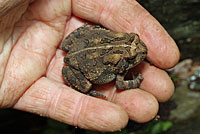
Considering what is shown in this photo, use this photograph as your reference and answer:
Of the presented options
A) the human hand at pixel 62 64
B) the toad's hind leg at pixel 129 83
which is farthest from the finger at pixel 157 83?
the toad's hind leg at pixel 129 83

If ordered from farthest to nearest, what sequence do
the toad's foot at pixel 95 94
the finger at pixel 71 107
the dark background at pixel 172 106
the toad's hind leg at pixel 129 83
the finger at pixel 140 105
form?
the dark background at pixel 172 106 → the toad's foot at pixel 95 94 → the toad's hind leg at pixel 129 83 → the finger at pixel 140 105 → the finger at pixel 71 107

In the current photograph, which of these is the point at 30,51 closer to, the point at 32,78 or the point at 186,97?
the point at 32,78

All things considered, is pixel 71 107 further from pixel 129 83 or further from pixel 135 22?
pixel 135 22

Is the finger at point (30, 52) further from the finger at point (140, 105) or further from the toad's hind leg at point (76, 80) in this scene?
the finger at point (140, 105)

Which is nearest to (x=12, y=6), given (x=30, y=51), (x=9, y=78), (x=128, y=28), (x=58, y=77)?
(x=30, y=51)

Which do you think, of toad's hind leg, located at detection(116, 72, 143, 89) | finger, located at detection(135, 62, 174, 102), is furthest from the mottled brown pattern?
finger, located at detection(135, 62, 174, 102)

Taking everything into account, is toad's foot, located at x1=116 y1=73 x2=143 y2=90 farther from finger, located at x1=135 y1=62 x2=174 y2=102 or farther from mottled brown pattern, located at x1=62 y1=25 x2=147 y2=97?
finger, located at x1=135 y1=62 x2=174 y2=102

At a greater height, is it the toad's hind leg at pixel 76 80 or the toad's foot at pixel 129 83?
the toad's foot at pixel 129 83

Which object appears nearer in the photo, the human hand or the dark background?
the human hand
